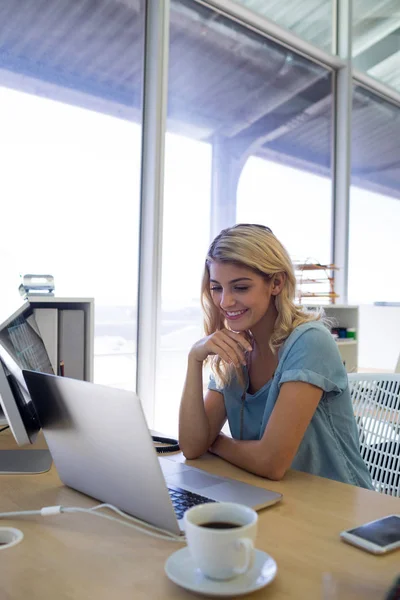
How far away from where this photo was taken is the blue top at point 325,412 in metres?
1.28

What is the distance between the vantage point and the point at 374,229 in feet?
14.7

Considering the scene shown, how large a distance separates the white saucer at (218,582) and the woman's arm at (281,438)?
0.44m

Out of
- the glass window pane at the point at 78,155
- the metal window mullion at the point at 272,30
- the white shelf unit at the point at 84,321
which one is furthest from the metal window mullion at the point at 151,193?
the white shelf unit at the point at 84,321

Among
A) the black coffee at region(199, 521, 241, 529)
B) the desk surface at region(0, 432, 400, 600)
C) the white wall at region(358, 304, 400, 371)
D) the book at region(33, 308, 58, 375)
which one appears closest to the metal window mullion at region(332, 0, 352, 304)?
the white wall at region(358, 304, 400, 371)

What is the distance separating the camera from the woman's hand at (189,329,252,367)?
1.34 m

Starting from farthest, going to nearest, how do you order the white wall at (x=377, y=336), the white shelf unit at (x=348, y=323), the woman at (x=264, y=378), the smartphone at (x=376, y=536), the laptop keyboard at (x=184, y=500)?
1. the white wall at (x=377, y=336)
2. the white shelf unit at (x=348, y=323)
3. the woman at (x=264, y=378)
4. the laptop keyboard at (x=184, y=500)
5. the smartphone at (x=376, y=536)

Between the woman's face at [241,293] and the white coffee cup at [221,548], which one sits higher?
the woman's face at [241,293]

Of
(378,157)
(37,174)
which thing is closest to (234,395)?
(37,174)

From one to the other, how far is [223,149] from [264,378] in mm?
2299

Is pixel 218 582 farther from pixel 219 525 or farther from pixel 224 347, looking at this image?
pixel 224 347

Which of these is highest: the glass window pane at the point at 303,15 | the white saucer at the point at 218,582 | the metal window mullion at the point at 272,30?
the glass window pane at the point at 303,15

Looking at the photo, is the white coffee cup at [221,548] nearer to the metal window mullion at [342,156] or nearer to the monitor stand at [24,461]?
the monitor stand at [24,461]

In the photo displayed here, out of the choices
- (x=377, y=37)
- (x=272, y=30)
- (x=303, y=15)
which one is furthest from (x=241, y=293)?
(x=377, y=37)

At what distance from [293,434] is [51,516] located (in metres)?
0.54
